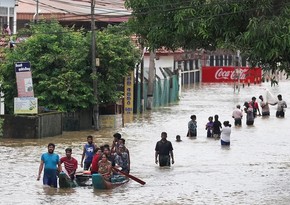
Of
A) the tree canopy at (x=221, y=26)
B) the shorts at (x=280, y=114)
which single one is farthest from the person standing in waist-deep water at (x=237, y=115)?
the tree canopy at (x=221, y=26)

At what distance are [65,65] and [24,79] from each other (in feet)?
12.6

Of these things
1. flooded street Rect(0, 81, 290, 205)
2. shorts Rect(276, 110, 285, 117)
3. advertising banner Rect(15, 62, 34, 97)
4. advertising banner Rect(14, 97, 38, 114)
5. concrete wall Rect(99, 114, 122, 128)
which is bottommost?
flooded street Rect(0, 81, 290, 205)

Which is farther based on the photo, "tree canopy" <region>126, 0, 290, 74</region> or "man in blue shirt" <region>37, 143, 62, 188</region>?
"man in blue shirt" <region>37, 143, 62, 188</region>

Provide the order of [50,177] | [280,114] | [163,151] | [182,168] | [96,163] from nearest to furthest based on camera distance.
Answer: [50,177] → [96,163] → [163,151] → [182,168] → [280,114]

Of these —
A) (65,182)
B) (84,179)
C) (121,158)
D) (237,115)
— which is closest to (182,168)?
(121,158)

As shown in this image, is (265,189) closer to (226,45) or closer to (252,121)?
(226,45)

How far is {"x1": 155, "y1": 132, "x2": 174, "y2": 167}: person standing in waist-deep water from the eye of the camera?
32.1 meters

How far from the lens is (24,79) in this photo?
44219 millimetres

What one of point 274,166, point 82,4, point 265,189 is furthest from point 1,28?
point 265,189

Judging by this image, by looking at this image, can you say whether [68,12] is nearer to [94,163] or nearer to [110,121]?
[110,121]

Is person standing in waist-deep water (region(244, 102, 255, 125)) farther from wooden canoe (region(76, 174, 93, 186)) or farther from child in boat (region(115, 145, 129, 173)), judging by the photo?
wooden canoe (region(76, 174, 93, 186))

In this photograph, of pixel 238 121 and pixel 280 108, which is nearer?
pixel 238 121

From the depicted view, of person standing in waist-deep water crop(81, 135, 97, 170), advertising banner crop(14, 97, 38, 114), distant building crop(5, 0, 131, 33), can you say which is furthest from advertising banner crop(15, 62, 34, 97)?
distant building crop(5, 0, 131, 33)

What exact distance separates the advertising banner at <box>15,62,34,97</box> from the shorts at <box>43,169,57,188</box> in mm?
15989
